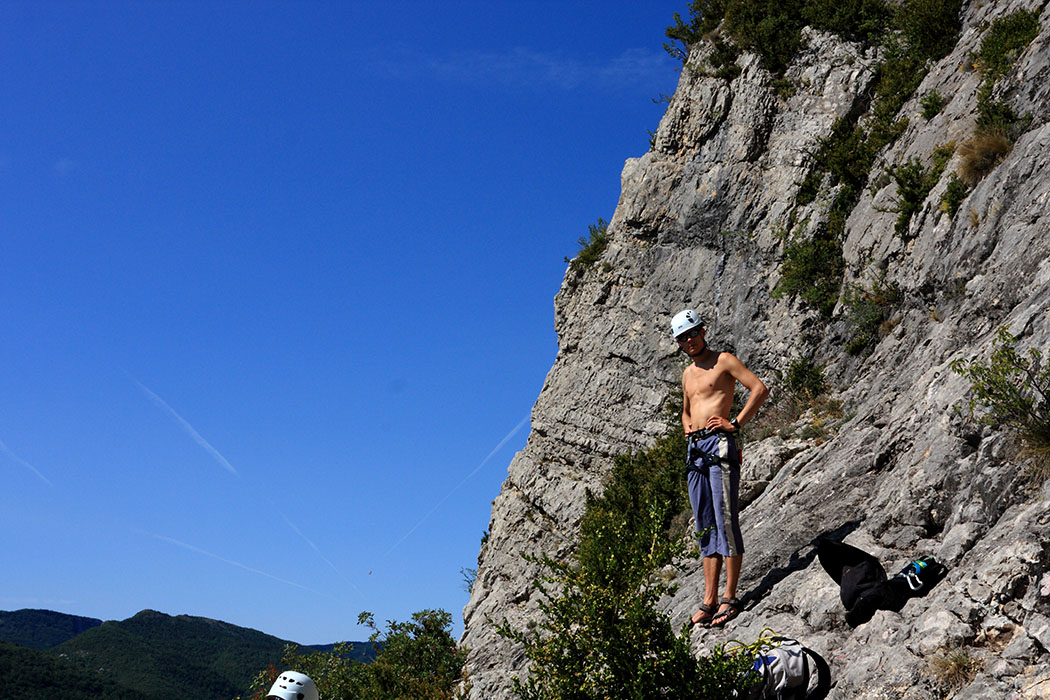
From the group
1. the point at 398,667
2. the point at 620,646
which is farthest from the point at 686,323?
the point at 398,667

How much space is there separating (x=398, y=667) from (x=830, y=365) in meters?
9.58

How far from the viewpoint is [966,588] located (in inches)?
194

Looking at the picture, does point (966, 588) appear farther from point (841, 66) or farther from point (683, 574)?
point (841, 66)

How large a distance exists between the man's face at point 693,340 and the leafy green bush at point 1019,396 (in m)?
2.22

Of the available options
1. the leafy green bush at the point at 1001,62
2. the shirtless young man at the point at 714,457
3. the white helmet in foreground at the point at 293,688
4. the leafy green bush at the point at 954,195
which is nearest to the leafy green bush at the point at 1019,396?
the shirtless young man at the point at 714,457

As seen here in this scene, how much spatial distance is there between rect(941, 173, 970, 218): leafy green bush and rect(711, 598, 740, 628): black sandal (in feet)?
20.9

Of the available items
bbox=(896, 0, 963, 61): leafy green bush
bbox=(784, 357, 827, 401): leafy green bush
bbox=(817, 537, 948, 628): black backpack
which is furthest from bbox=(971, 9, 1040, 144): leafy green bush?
bbox=(817, 537, 948, 628): black backpack

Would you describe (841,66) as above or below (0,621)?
below

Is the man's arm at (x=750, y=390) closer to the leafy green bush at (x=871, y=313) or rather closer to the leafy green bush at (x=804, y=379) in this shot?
the leafy green bush at (x=871, y=313)

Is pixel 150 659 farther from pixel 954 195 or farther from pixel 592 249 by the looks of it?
pixel 954 195

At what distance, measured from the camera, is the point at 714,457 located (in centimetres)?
695

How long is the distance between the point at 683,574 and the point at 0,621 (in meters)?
241

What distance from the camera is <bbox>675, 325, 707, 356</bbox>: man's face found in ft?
23.9

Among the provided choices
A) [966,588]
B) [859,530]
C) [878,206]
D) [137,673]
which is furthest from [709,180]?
[137,673]
